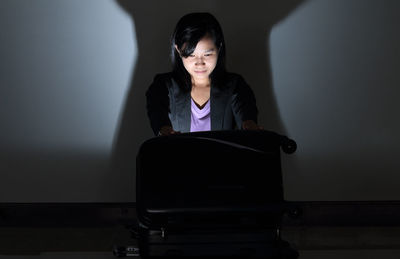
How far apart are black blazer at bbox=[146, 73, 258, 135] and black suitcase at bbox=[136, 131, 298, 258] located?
0.34m

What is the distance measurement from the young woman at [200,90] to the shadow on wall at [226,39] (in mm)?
335

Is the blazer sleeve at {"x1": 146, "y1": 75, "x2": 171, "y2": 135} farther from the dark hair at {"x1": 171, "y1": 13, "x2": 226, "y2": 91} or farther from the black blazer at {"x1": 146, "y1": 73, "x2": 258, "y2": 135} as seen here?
the dark hair at {"x1": 171, "y1": 13, "x2": 226, "y2": 91}

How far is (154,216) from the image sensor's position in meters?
1.38

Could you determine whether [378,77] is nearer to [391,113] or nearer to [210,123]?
[391,113]

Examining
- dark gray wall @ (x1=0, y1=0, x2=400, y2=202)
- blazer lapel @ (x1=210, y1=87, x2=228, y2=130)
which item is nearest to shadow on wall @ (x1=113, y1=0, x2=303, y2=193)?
dark gray wall @ (x1=0, y1=0, x2=400, y2=202)

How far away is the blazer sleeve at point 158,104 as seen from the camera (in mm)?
1707

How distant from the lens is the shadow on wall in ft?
6.89

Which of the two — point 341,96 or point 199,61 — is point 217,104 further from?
point 341,96

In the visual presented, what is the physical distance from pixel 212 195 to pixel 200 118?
464 mm

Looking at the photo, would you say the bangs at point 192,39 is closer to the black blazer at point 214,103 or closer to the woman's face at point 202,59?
the woman's face at point 202,59

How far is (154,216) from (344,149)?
106 cm

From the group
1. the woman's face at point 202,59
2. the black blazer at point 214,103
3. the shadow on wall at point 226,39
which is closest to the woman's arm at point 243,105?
the black blazer at point 214,103

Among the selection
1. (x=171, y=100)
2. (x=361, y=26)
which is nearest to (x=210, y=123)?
(x=171, y=100)

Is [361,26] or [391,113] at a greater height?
[361,26]
